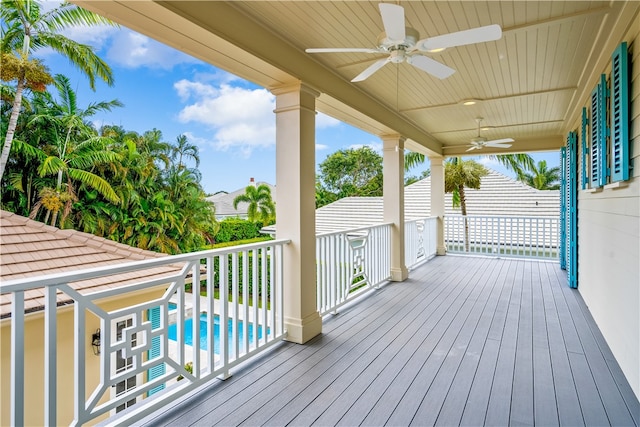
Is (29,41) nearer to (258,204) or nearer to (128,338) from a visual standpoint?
(258,204)

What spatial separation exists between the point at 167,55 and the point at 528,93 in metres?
28.5

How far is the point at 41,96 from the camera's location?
38.8ft

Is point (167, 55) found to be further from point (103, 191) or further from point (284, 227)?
point (284, 227)

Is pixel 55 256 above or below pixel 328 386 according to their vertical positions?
above

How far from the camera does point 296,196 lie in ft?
9.84

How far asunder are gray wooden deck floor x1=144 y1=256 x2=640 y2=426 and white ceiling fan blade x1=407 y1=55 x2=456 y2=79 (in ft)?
6.77

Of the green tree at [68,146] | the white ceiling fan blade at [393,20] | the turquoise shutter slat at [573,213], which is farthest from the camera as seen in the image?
the green tree at [68,146]

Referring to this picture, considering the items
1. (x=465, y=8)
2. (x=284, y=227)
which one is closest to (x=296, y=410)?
(x=284, y=227)

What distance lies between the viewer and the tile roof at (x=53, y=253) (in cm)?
361

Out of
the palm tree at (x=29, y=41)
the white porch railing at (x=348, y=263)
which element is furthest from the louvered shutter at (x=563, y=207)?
the palm tree at (x=29, y=41)

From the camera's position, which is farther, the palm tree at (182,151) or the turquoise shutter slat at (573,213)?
the palm tree at (182,151)

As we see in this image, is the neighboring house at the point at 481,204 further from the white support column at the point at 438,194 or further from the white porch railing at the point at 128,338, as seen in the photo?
the white porch railing at the point at 128,338

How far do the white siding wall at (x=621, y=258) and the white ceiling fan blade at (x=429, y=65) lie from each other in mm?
1089

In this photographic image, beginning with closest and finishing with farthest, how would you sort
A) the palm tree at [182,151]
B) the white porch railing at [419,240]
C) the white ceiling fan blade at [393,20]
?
the white ceiling fan blade at [393,20]
the white porch railing at [419,240]
the palm tree at [182,151]
